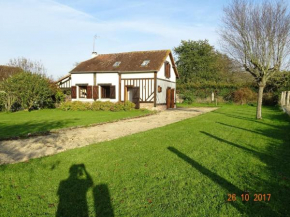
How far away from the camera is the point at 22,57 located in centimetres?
3425

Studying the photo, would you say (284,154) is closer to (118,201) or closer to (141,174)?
(141,174)

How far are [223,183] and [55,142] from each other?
4969 mm

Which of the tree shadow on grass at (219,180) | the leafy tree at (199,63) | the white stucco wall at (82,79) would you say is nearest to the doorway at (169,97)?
the white stucco wall at (82,79)

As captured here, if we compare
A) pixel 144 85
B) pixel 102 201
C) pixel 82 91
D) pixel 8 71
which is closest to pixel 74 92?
pixel 82 91

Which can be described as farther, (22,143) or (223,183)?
(22,143)

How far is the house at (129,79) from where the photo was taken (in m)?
19.7

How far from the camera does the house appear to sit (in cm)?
1973

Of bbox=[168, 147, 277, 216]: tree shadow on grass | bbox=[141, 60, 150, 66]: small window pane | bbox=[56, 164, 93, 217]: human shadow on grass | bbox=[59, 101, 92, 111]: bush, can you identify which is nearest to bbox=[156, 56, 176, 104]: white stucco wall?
bbox=[141, 60, 150, 66]: small window pane

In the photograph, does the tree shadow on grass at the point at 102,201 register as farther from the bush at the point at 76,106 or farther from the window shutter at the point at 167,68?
the window shutter at the point at 167,68

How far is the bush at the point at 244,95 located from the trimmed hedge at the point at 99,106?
13.9 metres

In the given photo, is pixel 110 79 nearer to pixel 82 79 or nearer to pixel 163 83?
pixel 82 79

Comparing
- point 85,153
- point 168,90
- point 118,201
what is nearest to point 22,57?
point 168,90

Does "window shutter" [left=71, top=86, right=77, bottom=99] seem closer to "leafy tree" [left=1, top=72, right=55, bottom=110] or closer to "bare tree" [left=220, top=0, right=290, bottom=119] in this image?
"leafy tree" [left=1, top=72, right=55, bottom=110]

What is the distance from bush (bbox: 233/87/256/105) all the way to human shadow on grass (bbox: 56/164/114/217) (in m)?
25.1
